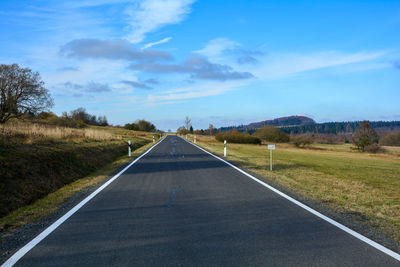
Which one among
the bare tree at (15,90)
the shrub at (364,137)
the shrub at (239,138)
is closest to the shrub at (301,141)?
the shrub at (364,137)

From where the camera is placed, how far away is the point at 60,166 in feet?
41.3

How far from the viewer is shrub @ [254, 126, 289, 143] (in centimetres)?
7436

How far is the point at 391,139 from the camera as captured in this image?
78.9 metres

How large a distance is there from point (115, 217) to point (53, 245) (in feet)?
5.08

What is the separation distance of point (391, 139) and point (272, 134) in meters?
31.1

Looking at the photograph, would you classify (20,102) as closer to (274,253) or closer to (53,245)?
(53,245)

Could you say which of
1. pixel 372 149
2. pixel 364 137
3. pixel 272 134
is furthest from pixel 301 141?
pixel 272 134

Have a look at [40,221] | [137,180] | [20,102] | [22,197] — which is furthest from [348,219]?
[20,102]

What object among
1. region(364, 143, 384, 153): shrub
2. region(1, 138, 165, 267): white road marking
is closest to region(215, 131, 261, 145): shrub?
region(364, 143, 384, 153): shrub

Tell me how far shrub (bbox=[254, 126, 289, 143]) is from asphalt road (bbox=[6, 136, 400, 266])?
226 ft

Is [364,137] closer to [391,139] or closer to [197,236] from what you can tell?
[391,139]

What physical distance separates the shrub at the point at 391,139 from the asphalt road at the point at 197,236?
84667 millimetres

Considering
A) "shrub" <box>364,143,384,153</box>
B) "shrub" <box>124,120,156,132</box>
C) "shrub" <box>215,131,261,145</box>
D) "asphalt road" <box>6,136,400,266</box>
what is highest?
"shrub" <box>124,120,156,132</box>

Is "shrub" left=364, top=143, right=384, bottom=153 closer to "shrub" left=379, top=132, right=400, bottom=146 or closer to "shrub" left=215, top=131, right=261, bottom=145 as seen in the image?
"shrub" left=215, top=131, right=261, bottom=145
